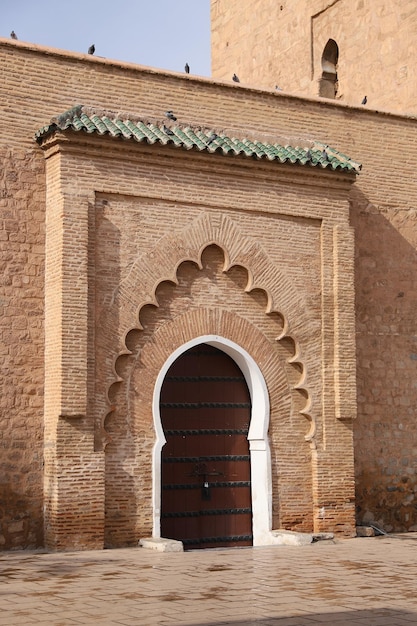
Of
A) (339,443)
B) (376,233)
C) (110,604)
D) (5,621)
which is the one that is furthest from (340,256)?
(5,621)

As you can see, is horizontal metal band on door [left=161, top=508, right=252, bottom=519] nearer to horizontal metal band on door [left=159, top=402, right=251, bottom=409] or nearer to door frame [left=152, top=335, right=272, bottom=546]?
door frame [left=152, top=335, right=272, bottom=546]

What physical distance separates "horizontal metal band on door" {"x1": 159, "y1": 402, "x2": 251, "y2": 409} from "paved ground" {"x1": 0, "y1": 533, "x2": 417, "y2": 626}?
165 centimetres

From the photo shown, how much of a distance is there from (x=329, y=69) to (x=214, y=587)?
1137 cm

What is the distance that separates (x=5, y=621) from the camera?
21.4ft

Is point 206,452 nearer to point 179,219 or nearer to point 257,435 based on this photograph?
point 257,435

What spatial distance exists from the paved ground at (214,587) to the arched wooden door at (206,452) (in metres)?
0.83

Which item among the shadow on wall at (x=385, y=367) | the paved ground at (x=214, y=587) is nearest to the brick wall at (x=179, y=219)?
the shadow on wall at (x=385, y=367)

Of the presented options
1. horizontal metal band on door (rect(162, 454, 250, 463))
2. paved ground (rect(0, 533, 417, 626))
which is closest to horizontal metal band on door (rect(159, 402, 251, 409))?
horizontal metal band on door (rect(162, 454, 250, 463))

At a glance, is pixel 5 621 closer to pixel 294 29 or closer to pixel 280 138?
pixel 280 138

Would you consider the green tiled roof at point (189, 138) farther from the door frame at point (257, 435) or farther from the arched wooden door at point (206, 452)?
the arched wooden door at point (206, 452)

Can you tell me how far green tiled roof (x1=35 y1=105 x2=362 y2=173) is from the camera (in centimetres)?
1042

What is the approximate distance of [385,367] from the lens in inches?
A: 502

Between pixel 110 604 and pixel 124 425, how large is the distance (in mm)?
3510

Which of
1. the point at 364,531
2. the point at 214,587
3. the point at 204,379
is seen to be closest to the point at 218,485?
the point at 204,379
